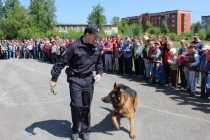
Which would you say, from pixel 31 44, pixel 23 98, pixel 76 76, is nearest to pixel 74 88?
pixel 76 76

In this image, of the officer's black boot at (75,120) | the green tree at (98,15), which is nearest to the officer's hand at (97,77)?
the officer's black boot at (75,120)

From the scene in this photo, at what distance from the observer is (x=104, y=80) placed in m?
17.7

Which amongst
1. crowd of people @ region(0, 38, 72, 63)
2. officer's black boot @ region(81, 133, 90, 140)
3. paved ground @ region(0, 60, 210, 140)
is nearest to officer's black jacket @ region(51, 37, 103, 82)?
officer's black boot @ region(81, 133, 90, 140)

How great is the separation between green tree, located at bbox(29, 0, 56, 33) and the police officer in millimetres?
75169

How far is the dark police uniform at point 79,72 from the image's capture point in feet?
24.9

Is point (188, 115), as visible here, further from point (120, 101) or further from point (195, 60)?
point (195, 60)

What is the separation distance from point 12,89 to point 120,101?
8134 millimetres

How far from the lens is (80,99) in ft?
25.1

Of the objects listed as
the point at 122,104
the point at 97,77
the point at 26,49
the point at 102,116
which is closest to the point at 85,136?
the point at 122,104

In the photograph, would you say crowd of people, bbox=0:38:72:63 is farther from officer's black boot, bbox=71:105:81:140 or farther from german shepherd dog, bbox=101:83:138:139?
officer's black boot, bbox=71:105:81:140

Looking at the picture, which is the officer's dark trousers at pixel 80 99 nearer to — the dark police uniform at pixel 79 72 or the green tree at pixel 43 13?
the dark police uniform at pixel 79 72

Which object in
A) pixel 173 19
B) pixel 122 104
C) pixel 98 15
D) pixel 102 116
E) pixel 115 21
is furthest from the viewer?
pixel 173 19

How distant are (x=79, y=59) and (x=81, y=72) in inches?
9.0

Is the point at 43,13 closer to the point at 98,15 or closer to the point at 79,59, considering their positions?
the point at 98,15
